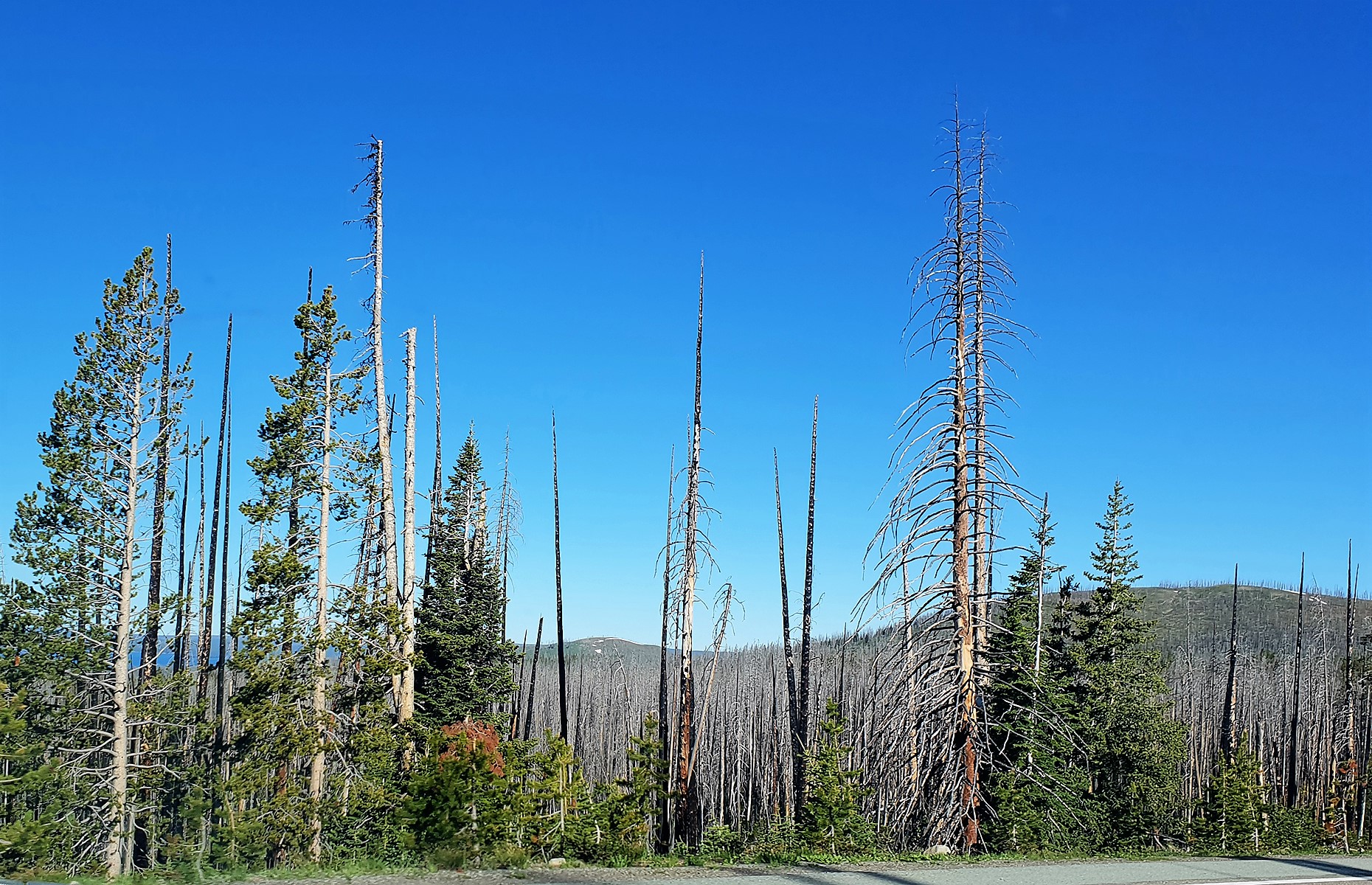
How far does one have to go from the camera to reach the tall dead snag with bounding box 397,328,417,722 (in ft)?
84.9

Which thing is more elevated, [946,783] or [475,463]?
[475,463]

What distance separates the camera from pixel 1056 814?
2456cm

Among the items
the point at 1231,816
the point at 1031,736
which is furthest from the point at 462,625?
the point at 1231,816

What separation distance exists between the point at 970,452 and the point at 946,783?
5.48 meters

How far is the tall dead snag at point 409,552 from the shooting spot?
25.9m

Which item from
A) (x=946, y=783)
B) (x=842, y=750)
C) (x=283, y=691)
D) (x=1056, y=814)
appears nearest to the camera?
(x=946, y=783)

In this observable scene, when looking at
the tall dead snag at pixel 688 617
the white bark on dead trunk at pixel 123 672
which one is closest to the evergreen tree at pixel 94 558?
the white bark on dead trunk at pixel 123 672

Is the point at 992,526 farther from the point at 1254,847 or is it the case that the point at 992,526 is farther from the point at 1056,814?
the point at 1254,847

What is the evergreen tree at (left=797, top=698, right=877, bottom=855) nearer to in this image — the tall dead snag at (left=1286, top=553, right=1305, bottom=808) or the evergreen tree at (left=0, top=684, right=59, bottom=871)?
the evergreen tree at (left=0, top=684, right=59, bottom=871)

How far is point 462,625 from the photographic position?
3809cm

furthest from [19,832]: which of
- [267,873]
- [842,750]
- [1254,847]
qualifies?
[1254,847]

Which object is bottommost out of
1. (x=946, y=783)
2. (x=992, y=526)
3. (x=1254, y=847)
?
(x=1254, y=847)

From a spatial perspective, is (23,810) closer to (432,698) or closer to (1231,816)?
(432,698)

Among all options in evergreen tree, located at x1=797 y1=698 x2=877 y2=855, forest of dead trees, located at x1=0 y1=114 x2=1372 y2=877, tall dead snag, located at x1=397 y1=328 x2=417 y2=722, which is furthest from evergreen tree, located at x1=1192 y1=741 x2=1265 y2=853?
tall dead snag, located at x1=397 y1=328 x2=417 y2=722
